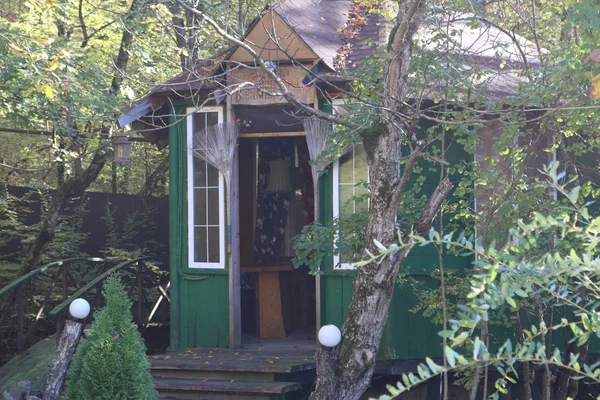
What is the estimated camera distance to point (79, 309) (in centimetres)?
684

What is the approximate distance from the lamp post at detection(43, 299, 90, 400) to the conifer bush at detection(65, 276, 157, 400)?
2.27ft

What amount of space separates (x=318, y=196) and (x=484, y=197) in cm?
187

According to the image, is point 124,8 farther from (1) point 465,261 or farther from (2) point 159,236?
(1) point 465,261

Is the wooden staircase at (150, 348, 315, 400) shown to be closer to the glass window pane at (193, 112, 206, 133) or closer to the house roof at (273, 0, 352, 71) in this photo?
the glass window pane at (193, 112, 206, 133)

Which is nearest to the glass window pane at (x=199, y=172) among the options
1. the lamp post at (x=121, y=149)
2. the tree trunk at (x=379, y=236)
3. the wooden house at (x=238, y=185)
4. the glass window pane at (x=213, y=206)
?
the wooden house at (x=238, y=185)

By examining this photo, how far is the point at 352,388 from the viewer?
613 centimetres

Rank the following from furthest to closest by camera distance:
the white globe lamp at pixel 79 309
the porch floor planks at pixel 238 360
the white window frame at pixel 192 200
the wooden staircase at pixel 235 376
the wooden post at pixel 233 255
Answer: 1. the white window frame at pixel 192 200
2. the wooden post at pixel 233 255
3. the porch floor planks at pixel 238 360
4. the wooden staircase at pixel 235 376
5. the white globe lamp at pixel 79 309

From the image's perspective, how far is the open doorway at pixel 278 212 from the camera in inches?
408

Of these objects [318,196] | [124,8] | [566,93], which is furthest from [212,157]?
[124,8]

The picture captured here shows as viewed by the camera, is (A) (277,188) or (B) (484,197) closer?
(B) (484,197)

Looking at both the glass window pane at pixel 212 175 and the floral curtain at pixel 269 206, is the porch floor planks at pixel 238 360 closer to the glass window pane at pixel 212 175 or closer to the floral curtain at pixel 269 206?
the glass window pane at pixel 212 175

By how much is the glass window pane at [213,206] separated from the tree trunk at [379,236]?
2901 millimetres

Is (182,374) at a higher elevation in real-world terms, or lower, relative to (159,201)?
lower

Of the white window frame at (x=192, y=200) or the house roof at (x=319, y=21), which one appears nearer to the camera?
the house roof at (x=319, y=21)
